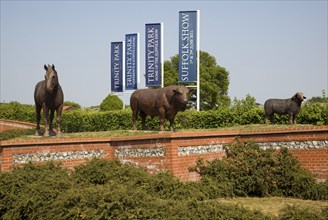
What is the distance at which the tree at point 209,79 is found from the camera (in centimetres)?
5678

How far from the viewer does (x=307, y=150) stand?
44.3 feet

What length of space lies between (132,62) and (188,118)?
27.3 feet

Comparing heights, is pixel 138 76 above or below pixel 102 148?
above

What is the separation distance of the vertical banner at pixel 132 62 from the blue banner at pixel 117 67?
63 centimetres

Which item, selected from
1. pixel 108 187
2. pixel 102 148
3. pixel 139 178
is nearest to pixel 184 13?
pixel 102 148

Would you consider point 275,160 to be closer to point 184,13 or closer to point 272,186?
point 272,186

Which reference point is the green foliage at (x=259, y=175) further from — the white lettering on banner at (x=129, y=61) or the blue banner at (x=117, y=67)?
the blue banner at (x=117, y=67)

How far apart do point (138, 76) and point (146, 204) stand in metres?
22.2

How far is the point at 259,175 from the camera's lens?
1323cm

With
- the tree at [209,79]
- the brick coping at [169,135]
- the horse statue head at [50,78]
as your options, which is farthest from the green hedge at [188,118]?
the tree at [209,79]

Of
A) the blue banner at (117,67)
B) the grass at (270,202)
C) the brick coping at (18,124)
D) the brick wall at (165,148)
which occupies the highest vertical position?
the blue banner at (117,67)

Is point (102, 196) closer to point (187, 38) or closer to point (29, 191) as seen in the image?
point (29, 191)

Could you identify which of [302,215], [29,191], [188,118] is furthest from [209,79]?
[302,215]

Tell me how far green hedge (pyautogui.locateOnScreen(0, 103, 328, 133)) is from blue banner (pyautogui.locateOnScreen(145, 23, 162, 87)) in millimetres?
3112
